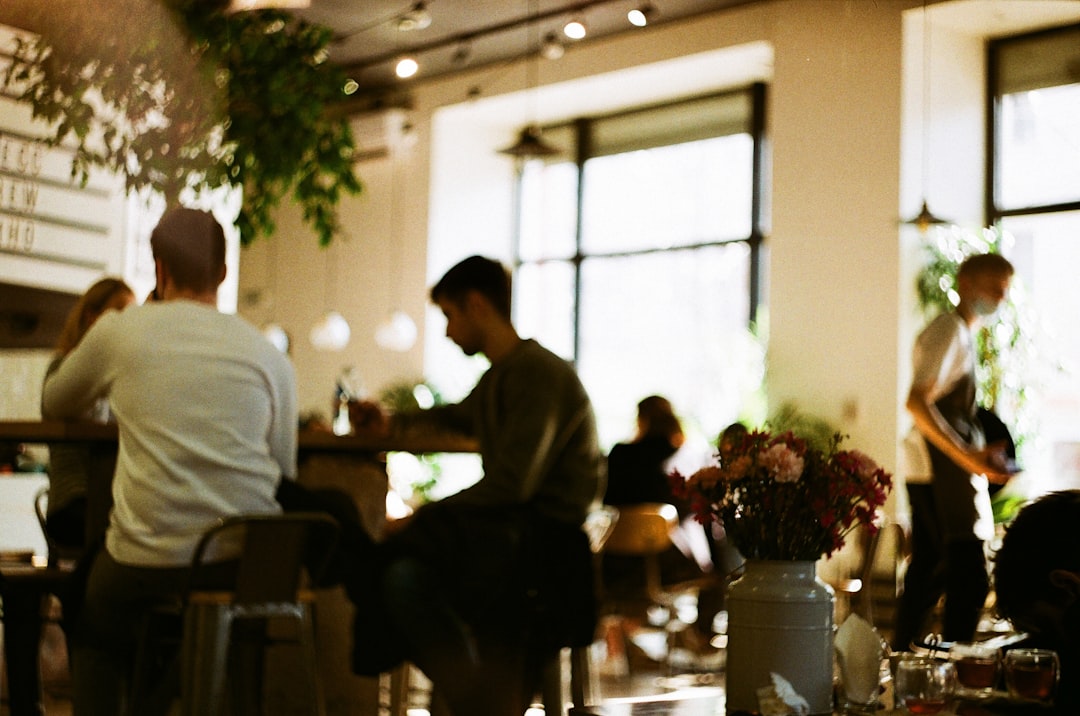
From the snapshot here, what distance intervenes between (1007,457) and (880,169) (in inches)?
56.8

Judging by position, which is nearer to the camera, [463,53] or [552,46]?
[552,46]

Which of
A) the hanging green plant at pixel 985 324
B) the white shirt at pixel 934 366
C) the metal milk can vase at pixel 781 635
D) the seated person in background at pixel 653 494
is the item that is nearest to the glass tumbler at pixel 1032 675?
the metal milk can vase at pixel 781 635

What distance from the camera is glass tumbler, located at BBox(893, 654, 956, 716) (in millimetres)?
1743

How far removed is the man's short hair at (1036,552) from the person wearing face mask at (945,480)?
149cm

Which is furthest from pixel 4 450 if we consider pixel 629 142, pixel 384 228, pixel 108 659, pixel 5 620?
pixel 629 142

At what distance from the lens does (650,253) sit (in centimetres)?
807

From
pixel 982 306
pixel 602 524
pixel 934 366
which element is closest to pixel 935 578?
pixel 934 366

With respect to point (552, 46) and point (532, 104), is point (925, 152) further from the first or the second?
point (532, 104)

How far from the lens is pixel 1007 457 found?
3.90m

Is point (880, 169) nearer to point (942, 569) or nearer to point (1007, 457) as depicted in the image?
point (1007, 457)

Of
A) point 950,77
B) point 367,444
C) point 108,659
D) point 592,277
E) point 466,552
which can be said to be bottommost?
point 108,659

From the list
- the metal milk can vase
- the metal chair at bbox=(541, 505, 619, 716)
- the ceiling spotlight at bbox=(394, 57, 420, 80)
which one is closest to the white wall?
the ceiling spotlight at bbox=(394, 57, 420, 80)

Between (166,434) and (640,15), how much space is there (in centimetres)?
515

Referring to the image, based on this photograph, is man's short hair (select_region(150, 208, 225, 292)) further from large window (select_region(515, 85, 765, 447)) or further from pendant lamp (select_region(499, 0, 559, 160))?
large window (select_region(515, 85, 765, 447))
